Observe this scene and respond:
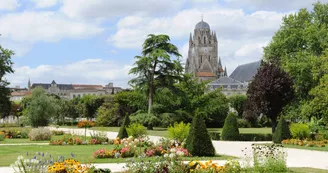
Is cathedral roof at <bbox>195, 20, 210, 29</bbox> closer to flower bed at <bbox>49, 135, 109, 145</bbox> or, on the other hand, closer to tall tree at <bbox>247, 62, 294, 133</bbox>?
tall tree at <bbox>247, 62, 294, 133</bbox>

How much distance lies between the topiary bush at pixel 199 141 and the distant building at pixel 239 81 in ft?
309

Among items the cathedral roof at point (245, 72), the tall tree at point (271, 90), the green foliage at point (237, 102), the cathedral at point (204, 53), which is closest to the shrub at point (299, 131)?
the tall tree at point (271, 90)

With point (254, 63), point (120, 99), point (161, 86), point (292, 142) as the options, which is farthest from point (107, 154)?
point (254, 63)

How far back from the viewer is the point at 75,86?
501ft

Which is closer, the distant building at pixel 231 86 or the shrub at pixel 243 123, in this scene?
the shrub at pixel 243 123

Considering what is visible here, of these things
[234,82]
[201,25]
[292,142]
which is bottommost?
[292,142]

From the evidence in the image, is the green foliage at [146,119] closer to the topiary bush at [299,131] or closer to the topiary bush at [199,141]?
the topiary bush at [299,131]

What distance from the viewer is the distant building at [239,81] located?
110706mm

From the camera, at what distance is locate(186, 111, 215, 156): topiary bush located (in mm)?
15219

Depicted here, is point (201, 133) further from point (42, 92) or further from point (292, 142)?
point (42, 92)

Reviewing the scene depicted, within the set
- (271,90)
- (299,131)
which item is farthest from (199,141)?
(271,90)

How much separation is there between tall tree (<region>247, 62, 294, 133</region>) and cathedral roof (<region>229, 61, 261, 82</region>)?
81.6 metres

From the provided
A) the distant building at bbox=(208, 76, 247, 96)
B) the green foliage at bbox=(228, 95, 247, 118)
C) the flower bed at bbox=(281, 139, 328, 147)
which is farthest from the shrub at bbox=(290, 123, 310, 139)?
the distant building at bbox=(208, 76, 247, 96)

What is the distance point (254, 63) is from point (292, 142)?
91.8 metres
